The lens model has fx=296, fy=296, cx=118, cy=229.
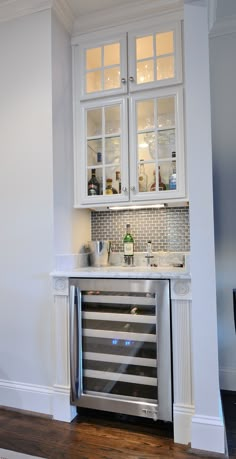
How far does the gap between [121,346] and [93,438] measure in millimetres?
539

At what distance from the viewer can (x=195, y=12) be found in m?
1.69

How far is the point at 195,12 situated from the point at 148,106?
644 mm

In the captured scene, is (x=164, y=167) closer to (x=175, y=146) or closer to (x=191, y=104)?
(x=175, y=146)

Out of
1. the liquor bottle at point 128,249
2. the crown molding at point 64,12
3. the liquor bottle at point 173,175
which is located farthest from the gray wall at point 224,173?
the crown molding at point 64,12

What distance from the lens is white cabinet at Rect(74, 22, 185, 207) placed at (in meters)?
2.13

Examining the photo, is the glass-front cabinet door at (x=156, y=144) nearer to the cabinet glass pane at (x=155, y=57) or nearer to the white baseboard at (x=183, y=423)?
the cabinet glass pane at (x=155, y=57)

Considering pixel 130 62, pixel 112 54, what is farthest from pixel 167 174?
pixel 112 54

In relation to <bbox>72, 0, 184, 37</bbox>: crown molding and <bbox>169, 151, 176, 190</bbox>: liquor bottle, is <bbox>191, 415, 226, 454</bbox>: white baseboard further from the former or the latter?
<bbox>72, 0, 184, 37</bbox>: crown molding

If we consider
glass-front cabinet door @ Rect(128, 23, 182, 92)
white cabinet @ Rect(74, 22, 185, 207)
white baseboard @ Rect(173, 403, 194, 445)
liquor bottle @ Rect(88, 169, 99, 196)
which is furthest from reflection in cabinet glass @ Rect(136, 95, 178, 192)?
white baseboard @ Rect(173, 403, 194, 445)

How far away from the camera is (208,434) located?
5.32 feet

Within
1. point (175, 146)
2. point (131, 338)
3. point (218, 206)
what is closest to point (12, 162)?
point (175, 146)

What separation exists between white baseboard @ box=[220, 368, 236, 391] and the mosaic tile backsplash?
3.30 feet

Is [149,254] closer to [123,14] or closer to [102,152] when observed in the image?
[102,152]

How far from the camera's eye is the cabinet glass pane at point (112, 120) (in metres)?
2.28
